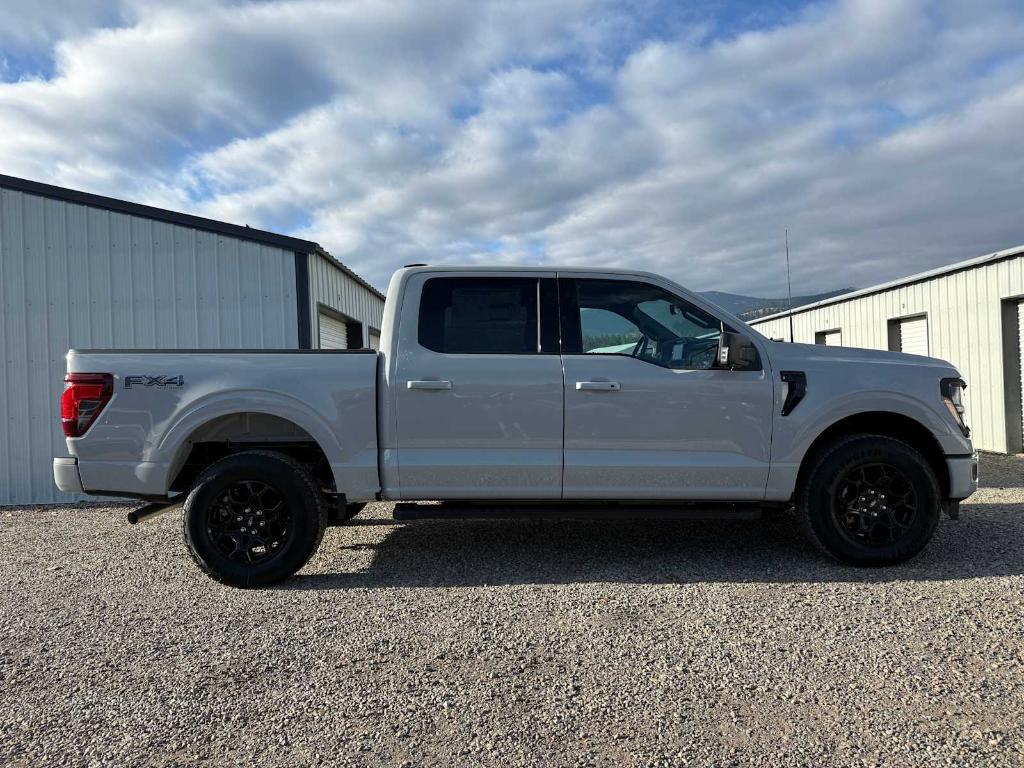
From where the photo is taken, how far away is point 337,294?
9.41 metres

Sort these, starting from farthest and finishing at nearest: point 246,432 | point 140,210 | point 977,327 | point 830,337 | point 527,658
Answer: point 830,337 < point 977,327 < point 140,210 < point 246,432 < point 527,658

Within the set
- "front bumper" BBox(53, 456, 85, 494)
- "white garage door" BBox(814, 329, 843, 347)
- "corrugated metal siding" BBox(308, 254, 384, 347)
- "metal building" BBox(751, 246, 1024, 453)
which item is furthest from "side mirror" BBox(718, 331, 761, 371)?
"white garage door" BBox(814, 329, 843, 347)

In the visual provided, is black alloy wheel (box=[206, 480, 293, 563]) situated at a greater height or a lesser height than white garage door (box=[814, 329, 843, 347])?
lesser

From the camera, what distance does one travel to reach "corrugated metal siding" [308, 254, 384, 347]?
814cm

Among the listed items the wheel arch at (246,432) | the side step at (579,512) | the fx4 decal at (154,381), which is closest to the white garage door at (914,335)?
the side step at (579,512)

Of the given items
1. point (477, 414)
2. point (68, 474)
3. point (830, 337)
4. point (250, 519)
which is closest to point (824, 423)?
point (477, 414)

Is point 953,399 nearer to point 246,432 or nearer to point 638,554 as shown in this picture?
point 638,554

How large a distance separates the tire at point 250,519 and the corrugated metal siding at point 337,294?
3531mm

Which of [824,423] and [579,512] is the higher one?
[824,423]

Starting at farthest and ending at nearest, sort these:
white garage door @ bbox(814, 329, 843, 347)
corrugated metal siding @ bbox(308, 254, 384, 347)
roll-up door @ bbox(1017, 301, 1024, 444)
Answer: white garage door @ bbox(814, 329, 843, 347), roll-up door @ bbox(1017, 301, 1024, 444), corrugated metal siding @ bbox(308, 254, 384, 347)

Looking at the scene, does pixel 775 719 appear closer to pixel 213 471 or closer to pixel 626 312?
pixel 626 312

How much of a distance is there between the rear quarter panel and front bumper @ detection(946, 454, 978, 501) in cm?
370

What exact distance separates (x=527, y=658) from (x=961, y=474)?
10.2 feet

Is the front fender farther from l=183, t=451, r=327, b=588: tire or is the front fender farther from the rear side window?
l=183, t=451, r=327, b=588: tire
